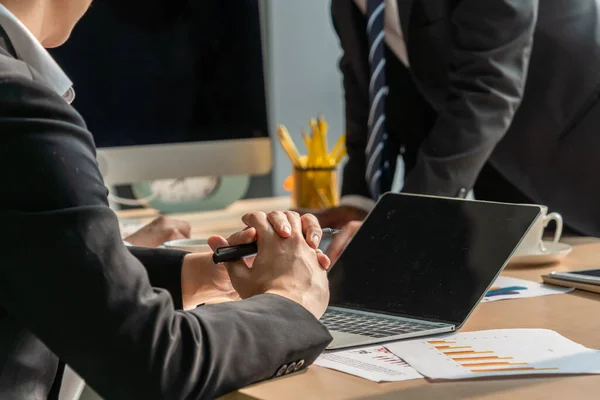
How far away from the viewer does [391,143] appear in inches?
72.1

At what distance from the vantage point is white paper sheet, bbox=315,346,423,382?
2.31 ft

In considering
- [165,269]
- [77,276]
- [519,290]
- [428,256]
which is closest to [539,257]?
[519,290]

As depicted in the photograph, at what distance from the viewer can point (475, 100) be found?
1.52 meters

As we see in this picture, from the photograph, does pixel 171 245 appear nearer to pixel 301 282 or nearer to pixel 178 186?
pixel 301 282

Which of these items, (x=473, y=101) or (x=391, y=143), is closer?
(x=473, y=101)

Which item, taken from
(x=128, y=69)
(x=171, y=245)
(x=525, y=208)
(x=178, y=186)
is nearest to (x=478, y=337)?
(x=525, y=208)

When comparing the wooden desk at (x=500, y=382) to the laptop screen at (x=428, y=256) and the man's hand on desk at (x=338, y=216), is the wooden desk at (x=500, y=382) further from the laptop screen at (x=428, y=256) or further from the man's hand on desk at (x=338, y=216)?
the man's hand on desk at (x=338, y=216)

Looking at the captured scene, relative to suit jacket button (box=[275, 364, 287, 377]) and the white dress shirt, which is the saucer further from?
suit jacket button (box=[275, 364, 287, 377])

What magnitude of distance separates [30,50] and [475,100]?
95 centimetres

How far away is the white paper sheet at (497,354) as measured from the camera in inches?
27.8

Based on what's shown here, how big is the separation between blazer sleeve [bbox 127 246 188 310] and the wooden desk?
0.28 metres

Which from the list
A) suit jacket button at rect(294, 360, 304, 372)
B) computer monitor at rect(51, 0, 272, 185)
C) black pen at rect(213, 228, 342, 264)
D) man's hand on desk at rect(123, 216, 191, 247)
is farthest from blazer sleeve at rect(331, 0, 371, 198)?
suit jacket button at rect(294, 360, 304, 372)

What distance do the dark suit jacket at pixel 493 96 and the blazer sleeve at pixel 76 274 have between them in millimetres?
949

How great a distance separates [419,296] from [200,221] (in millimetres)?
929
